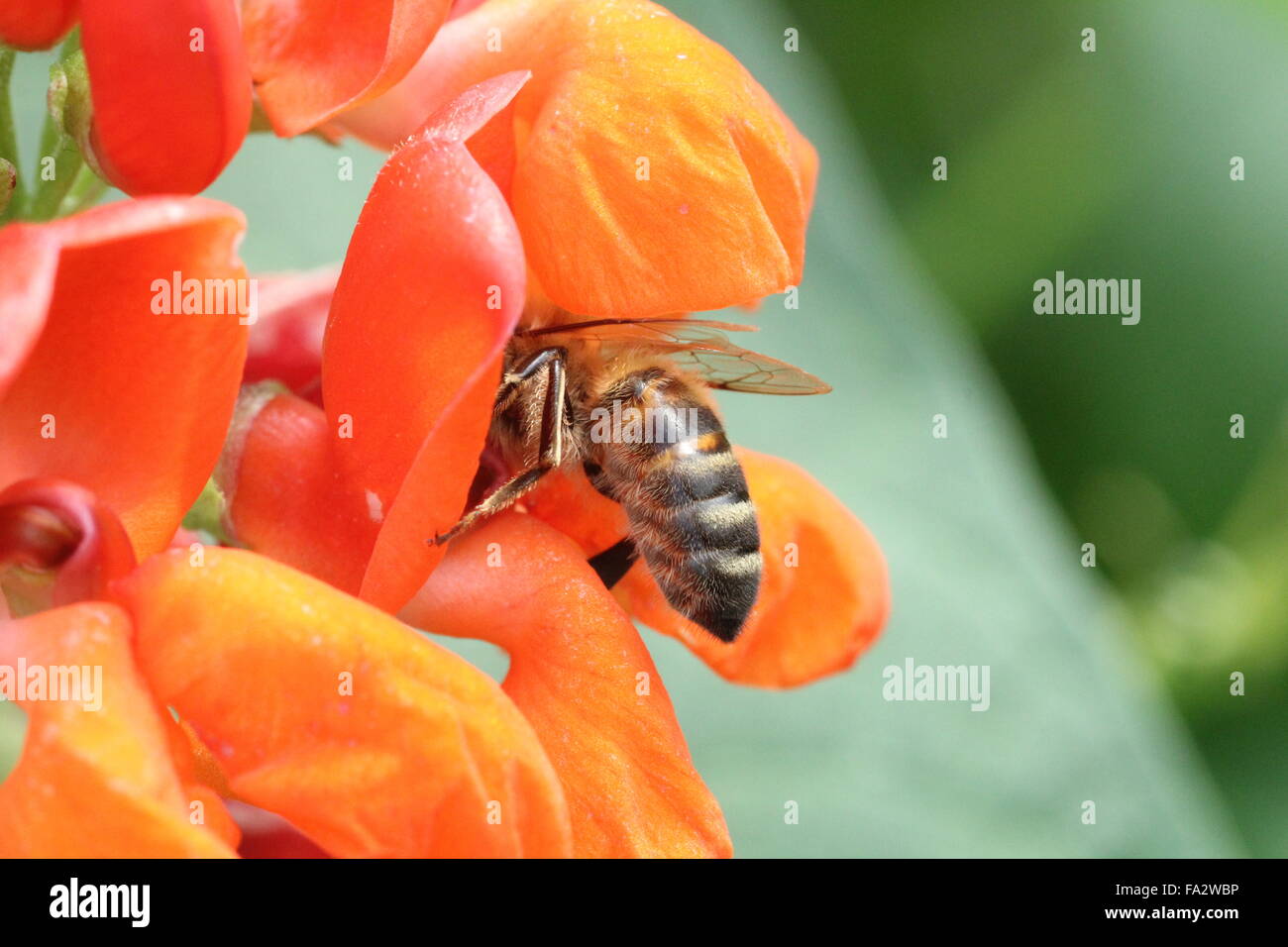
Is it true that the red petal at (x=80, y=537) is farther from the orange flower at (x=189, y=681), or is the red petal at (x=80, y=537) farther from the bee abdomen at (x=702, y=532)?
the bee abdomen at (x=702, y=532)

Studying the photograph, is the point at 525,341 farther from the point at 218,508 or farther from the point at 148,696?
the point at 148,696

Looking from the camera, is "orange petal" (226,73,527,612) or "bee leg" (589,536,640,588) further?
"bee leg" (589,536,640,588)

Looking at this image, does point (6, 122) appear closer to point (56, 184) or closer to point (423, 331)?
point (56, 184)

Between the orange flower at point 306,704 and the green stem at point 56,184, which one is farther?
the green stem at point 56,184

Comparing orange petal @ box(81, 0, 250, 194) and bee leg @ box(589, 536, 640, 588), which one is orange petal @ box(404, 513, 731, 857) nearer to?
bee leg @ box(589, 536, 640, 588)

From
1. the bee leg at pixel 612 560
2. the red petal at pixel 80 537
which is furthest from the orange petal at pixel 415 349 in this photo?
the bee leg at pixel 612 560

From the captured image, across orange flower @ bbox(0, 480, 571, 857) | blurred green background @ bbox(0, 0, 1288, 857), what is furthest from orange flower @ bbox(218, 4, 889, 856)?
blurred green background @ bbox(0, 0, 1288, 857)
